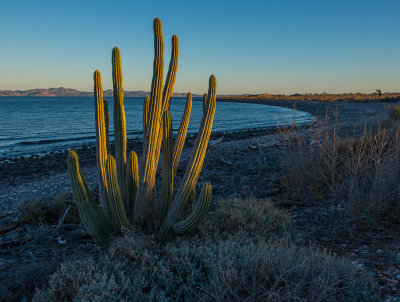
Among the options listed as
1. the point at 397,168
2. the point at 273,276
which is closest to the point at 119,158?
the point at 273,276

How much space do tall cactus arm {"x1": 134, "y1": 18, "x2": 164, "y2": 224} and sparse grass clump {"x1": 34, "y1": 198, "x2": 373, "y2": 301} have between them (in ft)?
2.57

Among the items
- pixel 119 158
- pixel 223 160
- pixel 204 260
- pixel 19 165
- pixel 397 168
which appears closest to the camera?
pixel 204 260

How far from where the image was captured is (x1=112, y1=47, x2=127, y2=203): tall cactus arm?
3.78 meters

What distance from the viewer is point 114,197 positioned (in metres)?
3.53

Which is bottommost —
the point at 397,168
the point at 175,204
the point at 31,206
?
the point at 31,206

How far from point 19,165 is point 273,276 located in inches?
505

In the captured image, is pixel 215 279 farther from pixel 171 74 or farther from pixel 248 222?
pixel 171 74

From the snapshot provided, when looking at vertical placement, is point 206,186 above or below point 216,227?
above

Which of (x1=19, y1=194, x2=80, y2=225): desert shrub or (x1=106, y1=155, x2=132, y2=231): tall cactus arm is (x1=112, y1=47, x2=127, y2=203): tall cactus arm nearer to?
(x1=106, y1=155, x2=132, y2=231): tall cactus arm

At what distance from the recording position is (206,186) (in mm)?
3426

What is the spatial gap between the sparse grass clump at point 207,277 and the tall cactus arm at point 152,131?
78cm

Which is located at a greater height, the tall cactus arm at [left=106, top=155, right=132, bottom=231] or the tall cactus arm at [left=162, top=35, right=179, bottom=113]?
the tall cactus arm at [left=162, top=35, right=179, bottom=113]

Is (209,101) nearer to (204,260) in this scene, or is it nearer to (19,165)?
(204,260)

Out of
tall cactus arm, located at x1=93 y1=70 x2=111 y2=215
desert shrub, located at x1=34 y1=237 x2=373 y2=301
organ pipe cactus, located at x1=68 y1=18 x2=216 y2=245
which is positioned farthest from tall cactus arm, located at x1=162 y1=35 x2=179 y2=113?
desert shrub, located at x1=34 y1=237 x2=373 y2=301
